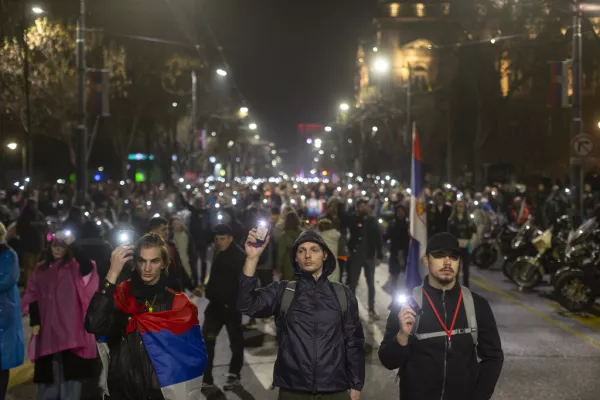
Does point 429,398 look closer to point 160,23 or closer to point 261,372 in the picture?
point 261,372

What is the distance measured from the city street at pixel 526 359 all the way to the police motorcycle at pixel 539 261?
124 cm

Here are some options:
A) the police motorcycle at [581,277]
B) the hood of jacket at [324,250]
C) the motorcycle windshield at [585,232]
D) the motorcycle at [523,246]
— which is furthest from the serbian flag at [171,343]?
the motorcycle at [523,246]

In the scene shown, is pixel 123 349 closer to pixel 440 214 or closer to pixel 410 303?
pixel 410 303

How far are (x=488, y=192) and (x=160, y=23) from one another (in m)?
46.4

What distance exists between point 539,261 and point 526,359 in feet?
20.6

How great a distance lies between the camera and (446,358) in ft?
14.7

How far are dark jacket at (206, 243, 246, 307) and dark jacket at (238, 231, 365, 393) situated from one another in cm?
358

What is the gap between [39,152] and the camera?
192 feet

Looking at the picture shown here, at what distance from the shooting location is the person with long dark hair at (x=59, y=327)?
7.02 meters

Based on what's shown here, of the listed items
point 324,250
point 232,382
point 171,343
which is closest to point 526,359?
point 232,382

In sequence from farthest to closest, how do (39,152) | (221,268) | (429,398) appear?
1. (39,152)
2. (221,268)
3. (429,398)

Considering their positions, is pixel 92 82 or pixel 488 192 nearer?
pixel 92 82

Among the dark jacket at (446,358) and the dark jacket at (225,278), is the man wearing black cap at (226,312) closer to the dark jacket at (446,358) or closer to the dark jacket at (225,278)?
the dark jacket at (225,278)

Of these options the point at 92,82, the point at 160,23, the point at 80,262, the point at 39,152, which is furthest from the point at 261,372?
the point at 160,23
